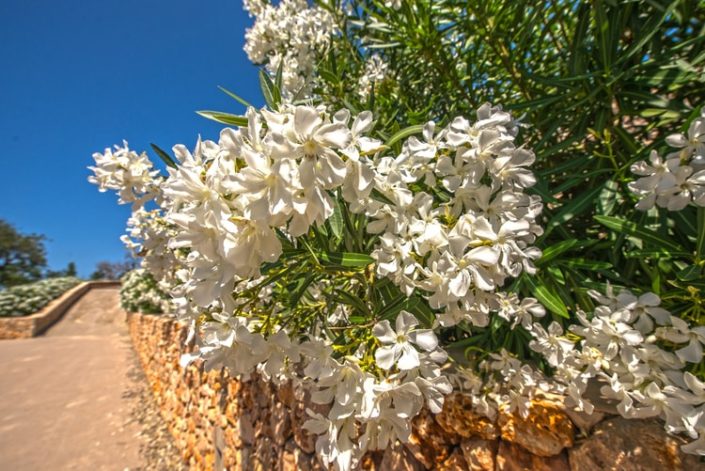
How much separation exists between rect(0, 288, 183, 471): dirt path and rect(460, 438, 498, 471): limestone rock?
3890mm

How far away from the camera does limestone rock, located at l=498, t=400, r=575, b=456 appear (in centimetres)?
114

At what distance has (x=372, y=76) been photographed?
7.51ft

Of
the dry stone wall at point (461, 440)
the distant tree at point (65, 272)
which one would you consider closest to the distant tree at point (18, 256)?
the distant tree at point (65, 272)

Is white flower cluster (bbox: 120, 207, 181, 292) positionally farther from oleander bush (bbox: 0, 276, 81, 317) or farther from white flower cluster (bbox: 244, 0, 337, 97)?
oleander bush (bbox: 0, 276, 81, 317)

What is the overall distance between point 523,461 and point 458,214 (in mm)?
927

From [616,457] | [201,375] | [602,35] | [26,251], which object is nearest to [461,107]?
[602,35]

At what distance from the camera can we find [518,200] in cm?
Result: 91

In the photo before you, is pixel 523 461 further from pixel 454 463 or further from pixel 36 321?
pixel 36 321

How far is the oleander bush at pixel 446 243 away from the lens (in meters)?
0.71

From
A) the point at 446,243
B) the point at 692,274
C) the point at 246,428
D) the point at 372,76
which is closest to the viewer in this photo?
the point at 446,243

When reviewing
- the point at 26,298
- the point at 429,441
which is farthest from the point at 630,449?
the point at 26,298

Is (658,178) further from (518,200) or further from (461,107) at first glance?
(461,107)

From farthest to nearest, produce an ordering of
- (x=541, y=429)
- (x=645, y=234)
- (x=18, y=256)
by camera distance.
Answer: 1. (x=18, y=256)
2. (x=541, y=429)
3. (x=645, y=234)

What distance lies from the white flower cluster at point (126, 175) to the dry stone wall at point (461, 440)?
4.21 feet
